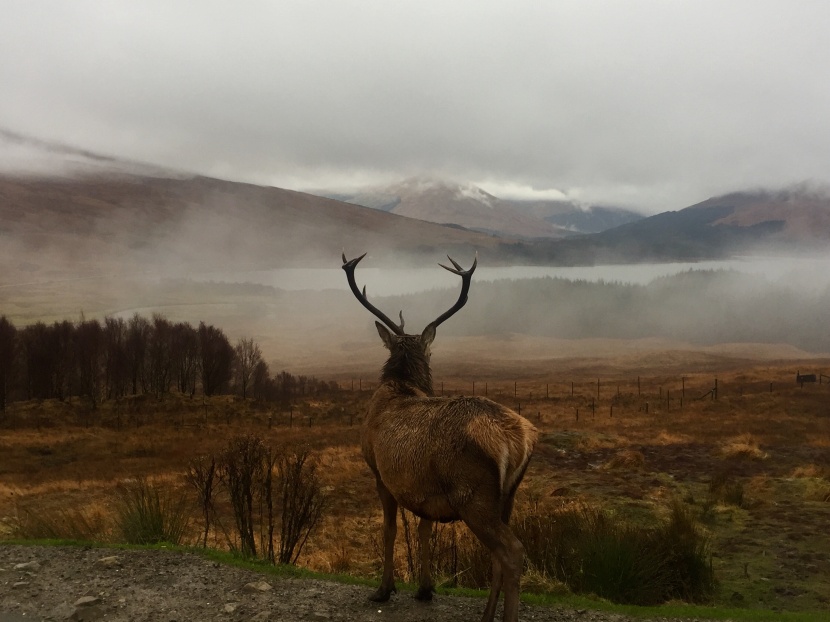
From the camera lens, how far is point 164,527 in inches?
355

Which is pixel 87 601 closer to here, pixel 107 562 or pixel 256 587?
pixel 107 562

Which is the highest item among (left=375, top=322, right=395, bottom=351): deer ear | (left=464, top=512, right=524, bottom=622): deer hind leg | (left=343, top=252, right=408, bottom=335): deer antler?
(left=343, top=252, right=408, bottom=335): deer antler

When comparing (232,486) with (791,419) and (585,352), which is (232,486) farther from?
(585,352)

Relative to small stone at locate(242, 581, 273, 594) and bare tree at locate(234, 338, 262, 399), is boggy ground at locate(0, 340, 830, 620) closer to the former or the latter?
small stone at locate(242, 581, 273, 594)

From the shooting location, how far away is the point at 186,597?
6484 mm

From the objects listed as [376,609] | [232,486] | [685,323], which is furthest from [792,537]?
[685,323]

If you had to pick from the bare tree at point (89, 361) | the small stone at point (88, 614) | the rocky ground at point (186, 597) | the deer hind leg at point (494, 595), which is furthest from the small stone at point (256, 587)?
the bare tree at point (89, 361)

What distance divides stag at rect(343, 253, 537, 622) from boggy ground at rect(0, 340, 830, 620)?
5.00 feet

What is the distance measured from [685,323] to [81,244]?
17280 centimetres

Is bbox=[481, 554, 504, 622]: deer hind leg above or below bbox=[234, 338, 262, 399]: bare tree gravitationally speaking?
above

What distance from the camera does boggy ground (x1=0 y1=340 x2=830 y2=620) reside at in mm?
10516

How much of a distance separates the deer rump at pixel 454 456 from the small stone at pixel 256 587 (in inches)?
78.9

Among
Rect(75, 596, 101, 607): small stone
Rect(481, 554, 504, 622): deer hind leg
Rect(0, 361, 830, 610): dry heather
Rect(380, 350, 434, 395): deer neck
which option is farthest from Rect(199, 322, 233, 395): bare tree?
Rect(481, 554, 504, 622): deer hind leg

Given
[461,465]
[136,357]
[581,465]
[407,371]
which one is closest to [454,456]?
[461,465]
